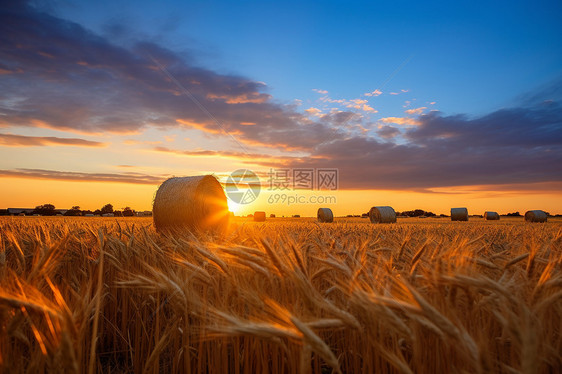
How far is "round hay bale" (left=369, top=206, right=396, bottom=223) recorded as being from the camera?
2484 centimetres

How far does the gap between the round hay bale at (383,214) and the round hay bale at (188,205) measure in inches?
631

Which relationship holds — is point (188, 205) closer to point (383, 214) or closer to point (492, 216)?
point (383, 214)

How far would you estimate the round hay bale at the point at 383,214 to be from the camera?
24842 millimetres

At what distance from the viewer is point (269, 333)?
121 centimetres

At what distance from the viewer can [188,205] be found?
10797mm

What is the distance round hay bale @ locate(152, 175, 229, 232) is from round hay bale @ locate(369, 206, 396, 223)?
1603 cm

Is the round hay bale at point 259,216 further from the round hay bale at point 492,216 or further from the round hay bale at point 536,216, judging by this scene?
the round hay bale at point 492,216

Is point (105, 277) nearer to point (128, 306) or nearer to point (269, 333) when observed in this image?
point (128, 306)

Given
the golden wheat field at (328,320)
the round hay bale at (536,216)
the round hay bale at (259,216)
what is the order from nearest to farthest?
the golden wheat field at (328,320) → the round hay bale at (536,216) → the round hay bale at (259,216)

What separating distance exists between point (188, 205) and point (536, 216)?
32.2 metres

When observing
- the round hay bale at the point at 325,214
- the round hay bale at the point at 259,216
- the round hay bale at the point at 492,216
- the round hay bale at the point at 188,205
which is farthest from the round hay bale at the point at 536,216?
the round hay bale at the point at 188,205

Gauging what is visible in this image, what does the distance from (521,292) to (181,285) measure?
1.86 meters

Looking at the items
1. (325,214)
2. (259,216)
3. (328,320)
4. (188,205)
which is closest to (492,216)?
(325,214)

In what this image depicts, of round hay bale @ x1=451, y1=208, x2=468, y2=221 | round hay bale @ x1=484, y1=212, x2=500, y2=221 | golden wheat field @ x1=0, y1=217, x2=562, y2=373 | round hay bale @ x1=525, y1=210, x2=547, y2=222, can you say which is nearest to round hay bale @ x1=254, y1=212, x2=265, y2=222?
round hay bale @ x1=451, y1=208, x2=468, y2=221
